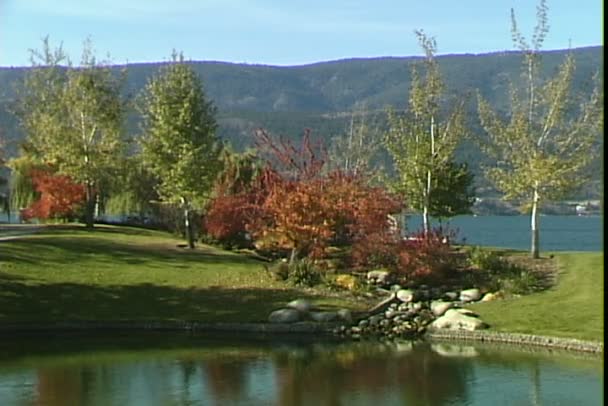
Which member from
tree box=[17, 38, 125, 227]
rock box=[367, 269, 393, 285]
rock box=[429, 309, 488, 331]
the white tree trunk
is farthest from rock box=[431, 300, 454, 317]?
tree box=[17, 38, 125, 227]

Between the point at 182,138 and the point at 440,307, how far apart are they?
40.0 feet

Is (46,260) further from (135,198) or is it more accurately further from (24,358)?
(135,198)

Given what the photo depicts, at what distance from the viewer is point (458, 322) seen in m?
24.9

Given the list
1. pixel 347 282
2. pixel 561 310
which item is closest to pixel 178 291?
pixel 347 282

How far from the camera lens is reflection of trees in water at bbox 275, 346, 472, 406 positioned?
1814cm

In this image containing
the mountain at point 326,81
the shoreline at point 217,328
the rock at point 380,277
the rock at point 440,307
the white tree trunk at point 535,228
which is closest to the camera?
the shoreline at point 217,328

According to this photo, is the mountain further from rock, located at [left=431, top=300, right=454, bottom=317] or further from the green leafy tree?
rock, located at [left=431, top=300, right=454, bottom=317]

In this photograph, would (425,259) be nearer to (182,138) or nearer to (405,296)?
(405,296)

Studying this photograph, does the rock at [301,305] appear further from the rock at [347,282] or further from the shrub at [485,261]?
the shrub at [485,261]

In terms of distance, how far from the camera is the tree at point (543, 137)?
33.4m

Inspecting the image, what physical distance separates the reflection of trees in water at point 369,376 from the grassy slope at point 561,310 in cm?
268

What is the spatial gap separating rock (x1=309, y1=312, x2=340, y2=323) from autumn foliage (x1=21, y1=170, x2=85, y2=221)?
675 inches

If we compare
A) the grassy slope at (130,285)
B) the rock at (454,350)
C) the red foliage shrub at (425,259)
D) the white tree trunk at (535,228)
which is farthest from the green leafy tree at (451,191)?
the rock at (454,350)

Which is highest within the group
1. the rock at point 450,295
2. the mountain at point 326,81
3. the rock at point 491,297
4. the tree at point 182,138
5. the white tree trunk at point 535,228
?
the mountain at point 326,81
